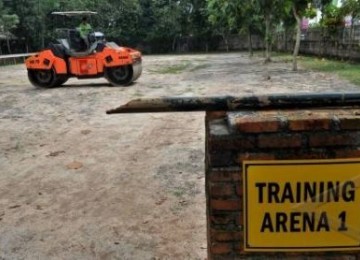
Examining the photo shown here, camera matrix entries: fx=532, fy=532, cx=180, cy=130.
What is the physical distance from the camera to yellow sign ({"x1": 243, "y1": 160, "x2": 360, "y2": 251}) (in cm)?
223

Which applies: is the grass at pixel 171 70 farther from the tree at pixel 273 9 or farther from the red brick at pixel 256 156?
the red brick at pixel 256 156

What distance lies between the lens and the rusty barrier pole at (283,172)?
7.30ft

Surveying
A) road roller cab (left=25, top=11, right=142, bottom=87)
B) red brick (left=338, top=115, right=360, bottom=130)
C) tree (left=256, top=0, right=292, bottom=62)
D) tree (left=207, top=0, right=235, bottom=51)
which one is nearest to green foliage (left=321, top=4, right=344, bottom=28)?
tree (left=256, top=0, right=292, bottom=62)

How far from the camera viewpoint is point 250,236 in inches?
91.4

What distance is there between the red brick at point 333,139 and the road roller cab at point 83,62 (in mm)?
11757

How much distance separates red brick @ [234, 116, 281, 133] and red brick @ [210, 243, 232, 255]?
0.56m

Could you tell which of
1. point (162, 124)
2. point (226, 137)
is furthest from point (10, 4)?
point (226, 137)

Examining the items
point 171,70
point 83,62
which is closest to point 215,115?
point 83,62

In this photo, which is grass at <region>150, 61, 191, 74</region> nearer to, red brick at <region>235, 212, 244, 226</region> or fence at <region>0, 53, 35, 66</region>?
fence at <region>0, 53, 35, 66</region>

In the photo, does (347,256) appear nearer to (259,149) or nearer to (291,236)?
(291,236)

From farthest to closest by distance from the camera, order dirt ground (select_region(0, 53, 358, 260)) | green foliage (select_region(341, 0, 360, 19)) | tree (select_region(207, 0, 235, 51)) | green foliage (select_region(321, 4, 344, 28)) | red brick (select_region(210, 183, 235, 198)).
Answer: tree (select_region(207, 0, 235, 51)), green foliage (select_region(321, 4, 344, 28)), green foliage (select_region(341, 0, 360, 19)), dirt ground (select_region(0, 53, 358, 260)), red brick (select_region(210, 183, 235, 198))

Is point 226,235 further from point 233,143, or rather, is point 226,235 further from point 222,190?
point 233,143

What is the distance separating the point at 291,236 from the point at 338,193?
10.8 inches

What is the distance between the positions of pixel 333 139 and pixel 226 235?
64 cm
